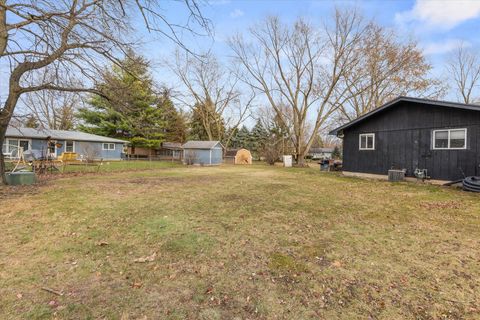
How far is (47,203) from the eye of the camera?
20.2 ft

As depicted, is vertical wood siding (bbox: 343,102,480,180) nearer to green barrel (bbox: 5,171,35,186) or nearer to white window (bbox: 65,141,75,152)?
green barrel (bbox: 5,171,35,186)

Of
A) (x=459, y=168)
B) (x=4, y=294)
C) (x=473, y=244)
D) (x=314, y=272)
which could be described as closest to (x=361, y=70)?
(x=459, y=168)

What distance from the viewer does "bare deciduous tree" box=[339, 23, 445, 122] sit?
2269 centimetres

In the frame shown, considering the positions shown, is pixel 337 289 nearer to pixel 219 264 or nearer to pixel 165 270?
pixel 219 264

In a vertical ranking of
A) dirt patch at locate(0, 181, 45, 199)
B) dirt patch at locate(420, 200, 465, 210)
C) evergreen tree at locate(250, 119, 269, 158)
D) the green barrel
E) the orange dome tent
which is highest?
evergreen tree at locate(250, 119, 269, 158)

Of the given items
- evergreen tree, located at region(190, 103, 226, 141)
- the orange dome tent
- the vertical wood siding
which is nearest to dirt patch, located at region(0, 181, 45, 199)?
the vertical wood siding

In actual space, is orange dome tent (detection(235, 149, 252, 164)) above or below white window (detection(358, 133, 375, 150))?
below

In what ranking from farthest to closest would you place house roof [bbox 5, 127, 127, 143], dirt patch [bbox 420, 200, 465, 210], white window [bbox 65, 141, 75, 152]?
white window [bbox 65, 141, 75, 152]
house roof [bbox 5, 127, 127, 143]
dirt patch [bbox 420, 200, 465, 210]

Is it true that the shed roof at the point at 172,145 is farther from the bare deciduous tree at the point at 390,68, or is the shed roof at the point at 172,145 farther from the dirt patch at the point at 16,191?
the dirt patch at the point at 16,191

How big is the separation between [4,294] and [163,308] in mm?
1648

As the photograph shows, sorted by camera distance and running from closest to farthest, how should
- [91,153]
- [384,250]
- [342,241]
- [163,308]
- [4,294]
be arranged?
[163,308]
[4,294]
[384,250]
[342,241]
[91,153]

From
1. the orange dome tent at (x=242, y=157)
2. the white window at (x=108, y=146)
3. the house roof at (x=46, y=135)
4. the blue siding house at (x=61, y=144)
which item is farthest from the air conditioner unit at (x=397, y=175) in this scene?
the white window at (x=108, y=146)

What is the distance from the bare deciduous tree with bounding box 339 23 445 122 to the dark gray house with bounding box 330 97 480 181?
1281cm

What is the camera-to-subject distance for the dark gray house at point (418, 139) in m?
9.41
